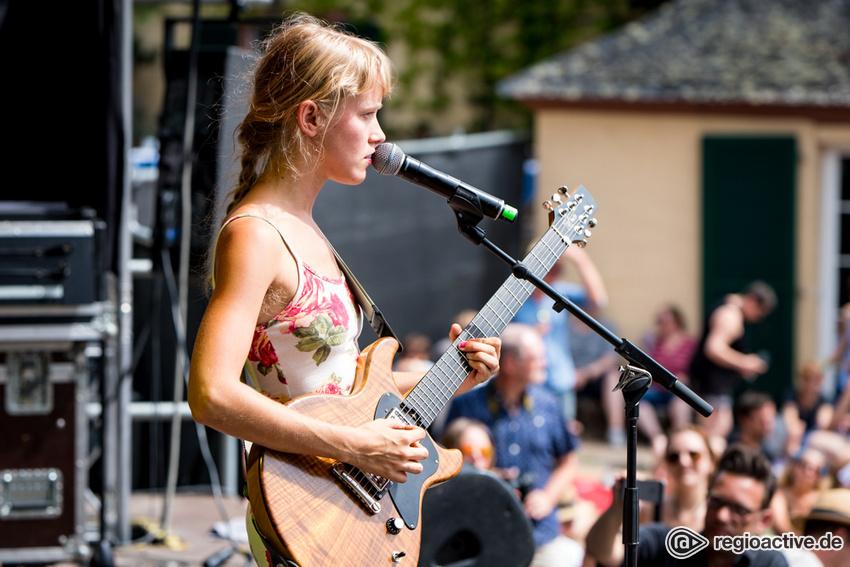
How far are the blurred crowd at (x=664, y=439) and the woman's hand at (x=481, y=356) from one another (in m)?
0.35

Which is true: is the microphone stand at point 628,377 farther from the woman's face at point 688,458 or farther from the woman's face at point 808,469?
the woman's face at point 808,469

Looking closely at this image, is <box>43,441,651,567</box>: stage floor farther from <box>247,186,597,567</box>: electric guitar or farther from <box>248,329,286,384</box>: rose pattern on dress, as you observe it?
<box>248,329,286,384</box>: rose pattern on dress

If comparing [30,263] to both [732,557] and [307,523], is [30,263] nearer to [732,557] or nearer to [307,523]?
[307,523]

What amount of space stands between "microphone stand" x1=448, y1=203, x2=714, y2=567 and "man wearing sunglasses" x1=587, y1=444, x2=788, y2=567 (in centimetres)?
51

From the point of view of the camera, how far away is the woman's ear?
84.9 inches

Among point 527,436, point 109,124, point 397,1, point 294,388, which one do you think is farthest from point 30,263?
point 397,1

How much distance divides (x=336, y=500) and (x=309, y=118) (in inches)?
Answer: 32.4

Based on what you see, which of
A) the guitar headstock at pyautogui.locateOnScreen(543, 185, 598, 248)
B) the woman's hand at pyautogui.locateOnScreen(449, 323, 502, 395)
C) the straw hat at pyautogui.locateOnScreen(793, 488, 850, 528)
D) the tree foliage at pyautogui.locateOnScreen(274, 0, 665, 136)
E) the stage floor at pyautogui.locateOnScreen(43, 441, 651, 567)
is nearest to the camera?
the woman's hand at pyautogui.locateOnScreen(449, 323, 502, 395)

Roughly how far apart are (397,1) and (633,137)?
15.4 feet

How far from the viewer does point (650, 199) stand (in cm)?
987

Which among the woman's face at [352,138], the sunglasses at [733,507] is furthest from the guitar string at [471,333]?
the sunglasses at [733,507]

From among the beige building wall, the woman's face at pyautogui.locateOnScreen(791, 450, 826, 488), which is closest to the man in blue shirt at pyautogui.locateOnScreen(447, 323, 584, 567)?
the woman's face at pyautogui.locateOnScreen(791, 450, 826, 488)

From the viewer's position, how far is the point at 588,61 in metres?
10.2

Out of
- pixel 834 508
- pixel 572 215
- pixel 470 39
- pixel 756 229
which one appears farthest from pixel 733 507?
pixel 470 39
